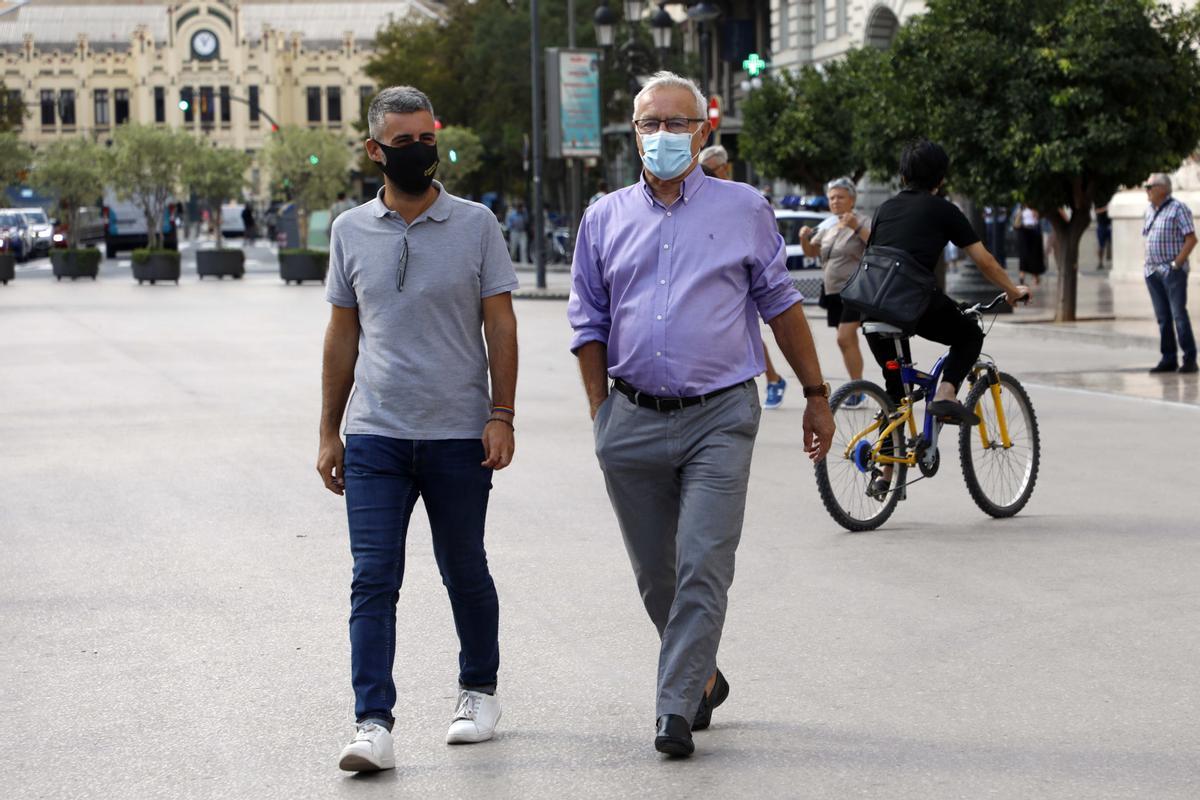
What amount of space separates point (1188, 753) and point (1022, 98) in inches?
754

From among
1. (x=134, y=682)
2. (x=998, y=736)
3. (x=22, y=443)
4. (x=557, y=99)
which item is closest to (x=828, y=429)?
(x=998, y=736)

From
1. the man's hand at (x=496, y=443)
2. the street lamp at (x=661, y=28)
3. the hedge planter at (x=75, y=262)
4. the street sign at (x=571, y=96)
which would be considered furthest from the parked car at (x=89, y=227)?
the man's hand at (x=496, y=443)

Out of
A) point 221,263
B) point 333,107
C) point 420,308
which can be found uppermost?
point 333,107

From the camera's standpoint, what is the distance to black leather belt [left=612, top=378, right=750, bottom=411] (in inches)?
216

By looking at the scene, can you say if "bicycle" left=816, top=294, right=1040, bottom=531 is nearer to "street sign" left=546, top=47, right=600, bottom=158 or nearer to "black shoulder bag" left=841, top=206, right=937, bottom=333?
"black shoulder bag" left=841, top=206, right=937, bottom=333

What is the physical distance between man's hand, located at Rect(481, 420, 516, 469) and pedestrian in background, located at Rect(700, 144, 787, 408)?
→ 249 inches

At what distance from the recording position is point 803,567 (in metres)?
8.45

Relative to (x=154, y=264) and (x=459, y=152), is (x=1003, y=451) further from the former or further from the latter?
(x=459, y=152)

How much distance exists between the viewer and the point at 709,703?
18.9ft

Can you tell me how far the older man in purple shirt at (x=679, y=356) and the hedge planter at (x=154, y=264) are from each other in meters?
39.2

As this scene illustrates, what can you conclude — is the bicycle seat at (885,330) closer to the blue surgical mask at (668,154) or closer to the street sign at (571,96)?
the blue surgical mask at (668,154)

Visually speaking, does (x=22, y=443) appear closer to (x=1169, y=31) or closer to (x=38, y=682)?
(x=38, y=682)

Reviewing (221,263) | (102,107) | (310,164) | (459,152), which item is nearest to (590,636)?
(221,263)

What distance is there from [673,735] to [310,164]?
61639 millimetres
